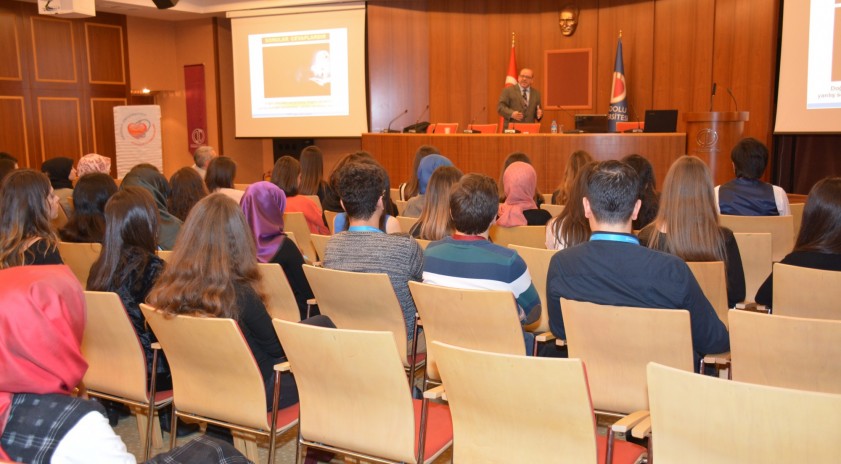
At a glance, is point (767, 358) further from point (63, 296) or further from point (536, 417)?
point (63, 296)

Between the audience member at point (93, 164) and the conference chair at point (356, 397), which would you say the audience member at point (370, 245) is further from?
the audience member at point (93, 164)

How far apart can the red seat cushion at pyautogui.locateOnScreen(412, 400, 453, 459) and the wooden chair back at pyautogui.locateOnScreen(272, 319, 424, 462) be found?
0.09 meters

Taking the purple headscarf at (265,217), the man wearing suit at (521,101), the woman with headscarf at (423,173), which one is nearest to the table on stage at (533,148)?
the man wearing suit at (521,101)

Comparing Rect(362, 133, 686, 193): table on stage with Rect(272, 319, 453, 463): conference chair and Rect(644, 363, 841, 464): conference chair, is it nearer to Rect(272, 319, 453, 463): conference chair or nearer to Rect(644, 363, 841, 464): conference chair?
Rect(272, 319, 453, 463): conference chair

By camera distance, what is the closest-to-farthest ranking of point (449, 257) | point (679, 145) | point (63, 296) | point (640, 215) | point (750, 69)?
point (63, 296) → point (449, 257) → point (640, 215) → point (679, 145) → point (750, 69)

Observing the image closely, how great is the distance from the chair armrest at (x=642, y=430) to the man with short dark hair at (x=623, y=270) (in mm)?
552

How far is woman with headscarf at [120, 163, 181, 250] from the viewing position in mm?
4297

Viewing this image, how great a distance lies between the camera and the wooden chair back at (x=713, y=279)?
3.06 metres

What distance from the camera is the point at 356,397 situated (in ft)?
7.57

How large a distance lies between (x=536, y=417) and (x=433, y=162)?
3.33m

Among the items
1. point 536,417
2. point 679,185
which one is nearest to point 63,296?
point 536,417

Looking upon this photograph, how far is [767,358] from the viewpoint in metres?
2.28

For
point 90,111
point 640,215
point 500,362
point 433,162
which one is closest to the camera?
point 500,362

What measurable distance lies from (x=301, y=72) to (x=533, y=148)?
4593 mm
